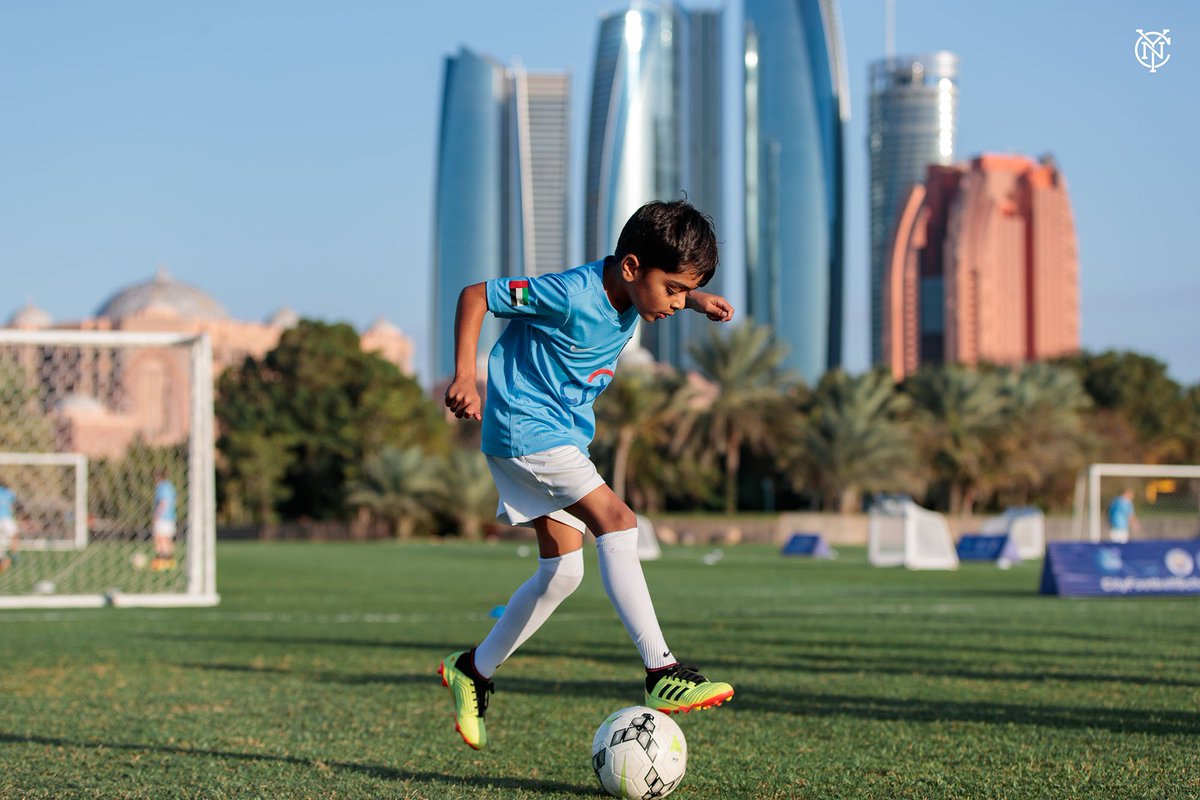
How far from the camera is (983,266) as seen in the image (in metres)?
155

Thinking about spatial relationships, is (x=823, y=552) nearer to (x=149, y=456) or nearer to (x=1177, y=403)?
(x=149, y=456)

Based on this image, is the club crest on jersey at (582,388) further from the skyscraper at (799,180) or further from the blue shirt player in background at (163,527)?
the skyscraper at (799,180)

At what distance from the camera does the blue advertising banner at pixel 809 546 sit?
33.7 meters

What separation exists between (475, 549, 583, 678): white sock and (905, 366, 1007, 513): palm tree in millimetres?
47538

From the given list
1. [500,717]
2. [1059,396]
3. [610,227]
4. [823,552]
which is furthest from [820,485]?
[610,227]

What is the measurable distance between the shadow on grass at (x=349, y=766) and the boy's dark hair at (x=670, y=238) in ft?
5.58

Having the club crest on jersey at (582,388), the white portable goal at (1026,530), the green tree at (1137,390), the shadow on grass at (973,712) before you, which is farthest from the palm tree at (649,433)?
the club crest on jersey at (582,388)

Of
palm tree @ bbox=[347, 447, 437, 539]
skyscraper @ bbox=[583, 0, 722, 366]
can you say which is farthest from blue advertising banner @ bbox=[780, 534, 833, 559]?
skyscraper @ bbox=[583, 0, 722, 366]

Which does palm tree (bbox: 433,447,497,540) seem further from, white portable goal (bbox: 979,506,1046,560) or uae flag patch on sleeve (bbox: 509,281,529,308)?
uae flag patch on sleeve (bbox: 509,281,529,308)

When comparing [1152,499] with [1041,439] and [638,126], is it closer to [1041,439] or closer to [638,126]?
[1041,439]

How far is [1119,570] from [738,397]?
3719 centimetres

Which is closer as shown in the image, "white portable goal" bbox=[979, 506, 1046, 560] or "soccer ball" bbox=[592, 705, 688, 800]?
"soccer ball" bbox=[592, 705, 688, 800]

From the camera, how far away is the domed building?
94.2 meters

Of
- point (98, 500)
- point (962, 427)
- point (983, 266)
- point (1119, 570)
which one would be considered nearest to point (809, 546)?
point (1119, 570)
